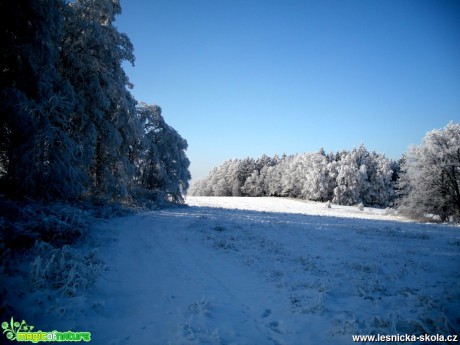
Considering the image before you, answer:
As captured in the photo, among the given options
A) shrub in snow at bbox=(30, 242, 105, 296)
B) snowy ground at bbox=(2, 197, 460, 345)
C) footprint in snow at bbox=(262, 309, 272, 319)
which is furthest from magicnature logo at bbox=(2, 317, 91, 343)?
footprint in snow at bbox=(262, 309, 272, 319)

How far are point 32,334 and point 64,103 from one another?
32.3ft

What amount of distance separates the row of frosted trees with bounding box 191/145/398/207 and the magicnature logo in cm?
5763

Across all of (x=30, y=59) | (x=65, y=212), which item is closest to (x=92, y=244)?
(x=65, y=212)

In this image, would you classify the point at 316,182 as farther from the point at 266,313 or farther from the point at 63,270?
the point at 63,270

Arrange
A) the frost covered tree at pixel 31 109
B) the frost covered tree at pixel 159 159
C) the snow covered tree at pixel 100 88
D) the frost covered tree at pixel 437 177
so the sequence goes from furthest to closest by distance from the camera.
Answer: the frost covered tree at pixel 437 177
the frost covered tree at pixel 159 159
the snow covered tree at pixel 100 88
the frost covered tree at pixel 31 109

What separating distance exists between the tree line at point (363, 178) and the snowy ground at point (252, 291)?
1709cm

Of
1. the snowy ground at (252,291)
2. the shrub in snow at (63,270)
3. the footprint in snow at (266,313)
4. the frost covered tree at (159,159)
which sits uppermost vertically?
the frost covered tree at (159,159)

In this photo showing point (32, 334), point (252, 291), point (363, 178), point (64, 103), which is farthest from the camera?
point (363, 178)

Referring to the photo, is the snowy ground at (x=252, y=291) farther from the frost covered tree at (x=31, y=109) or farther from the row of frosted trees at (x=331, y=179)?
the row of frosted trees at (x=331, y=179)

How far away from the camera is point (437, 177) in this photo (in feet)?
85.8

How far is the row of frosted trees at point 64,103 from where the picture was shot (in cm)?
912

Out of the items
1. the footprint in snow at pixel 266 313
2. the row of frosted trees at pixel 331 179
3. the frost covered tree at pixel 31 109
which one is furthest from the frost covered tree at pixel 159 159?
the row of frosted trees at pixel 331 179

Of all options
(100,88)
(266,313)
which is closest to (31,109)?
(100,88)

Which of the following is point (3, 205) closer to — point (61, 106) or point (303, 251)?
point (61, 106)
